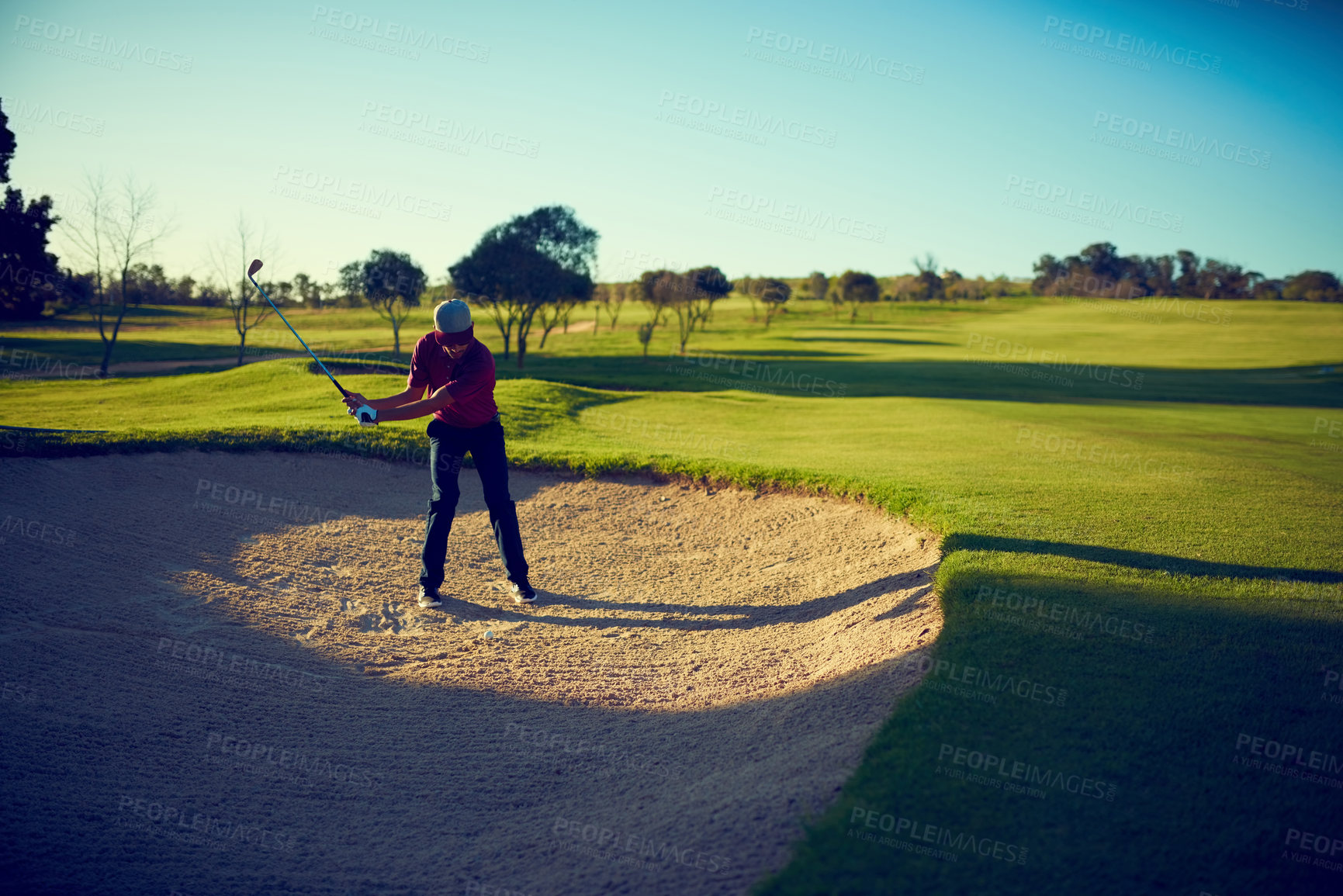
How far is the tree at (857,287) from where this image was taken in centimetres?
10300

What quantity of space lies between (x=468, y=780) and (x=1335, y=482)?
14.5 m

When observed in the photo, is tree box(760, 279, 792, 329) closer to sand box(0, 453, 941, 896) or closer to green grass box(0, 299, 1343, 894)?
green grass box(0, 299, 1343, 894)

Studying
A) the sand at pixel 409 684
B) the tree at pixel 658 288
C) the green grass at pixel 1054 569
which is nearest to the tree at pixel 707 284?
the tree at pixel 658 288

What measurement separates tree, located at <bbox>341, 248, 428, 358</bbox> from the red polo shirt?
2116 inches

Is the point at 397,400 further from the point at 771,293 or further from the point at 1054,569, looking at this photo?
the point at 771,293

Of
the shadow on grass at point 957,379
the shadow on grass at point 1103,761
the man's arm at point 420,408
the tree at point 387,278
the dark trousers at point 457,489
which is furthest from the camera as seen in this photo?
the tree at point 387,278

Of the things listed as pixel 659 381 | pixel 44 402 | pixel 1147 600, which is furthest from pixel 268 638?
pixel 659 381

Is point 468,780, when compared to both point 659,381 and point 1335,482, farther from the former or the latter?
point 659,381

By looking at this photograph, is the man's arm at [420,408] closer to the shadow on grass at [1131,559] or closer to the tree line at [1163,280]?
the shadow on grass at [1131,559]

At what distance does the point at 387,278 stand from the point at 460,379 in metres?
56.4

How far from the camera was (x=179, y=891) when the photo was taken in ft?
13.4

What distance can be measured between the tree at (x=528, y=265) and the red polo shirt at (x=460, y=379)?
4173 cm

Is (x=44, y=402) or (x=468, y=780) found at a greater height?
(x=44, y=402)

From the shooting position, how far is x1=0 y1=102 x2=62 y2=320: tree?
115 ft
